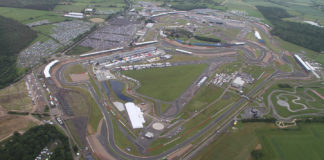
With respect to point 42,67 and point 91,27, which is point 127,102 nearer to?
point 42,67

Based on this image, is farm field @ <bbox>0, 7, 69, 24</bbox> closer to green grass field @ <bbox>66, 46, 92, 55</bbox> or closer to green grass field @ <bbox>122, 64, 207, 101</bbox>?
green grass field @ <bbox>66, 46, 92, 55</bbox>

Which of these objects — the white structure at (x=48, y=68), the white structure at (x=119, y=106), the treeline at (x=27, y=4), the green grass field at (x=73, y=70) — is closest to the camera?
the white structure at (x=119, y=106)

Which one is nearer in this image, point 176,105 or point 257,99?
point 176,105

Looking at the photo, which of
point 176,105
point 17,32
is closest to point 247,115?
point 176,105

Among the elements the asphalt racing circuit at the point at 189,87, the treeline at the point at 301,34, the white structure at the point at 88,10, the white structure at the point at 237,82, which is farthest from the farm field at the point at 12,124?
the treeline at the point at 301,34

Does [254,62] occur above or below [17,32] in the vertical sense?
below

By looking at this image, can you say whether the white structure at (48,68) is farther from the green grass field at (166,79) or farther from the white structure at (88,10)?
the white structure at (88,10)

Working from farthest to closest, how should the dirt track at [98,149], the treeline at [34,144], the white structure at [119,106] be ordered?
the white structure at [119,106], the dirt track at [98,149], the treeline at [34,144]
